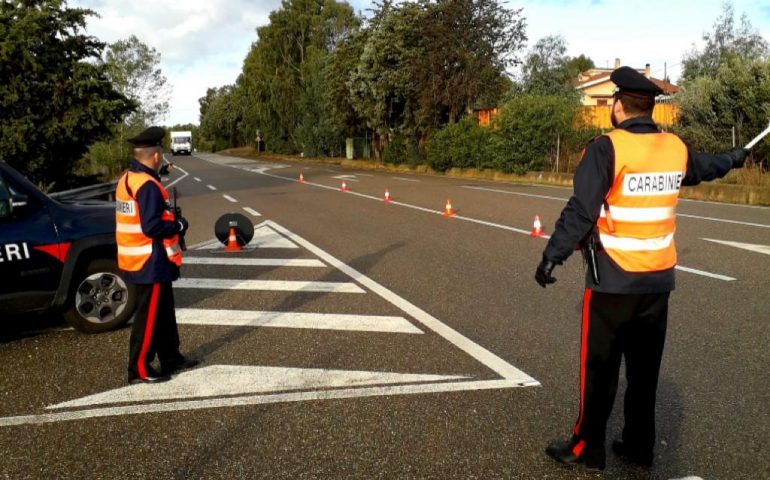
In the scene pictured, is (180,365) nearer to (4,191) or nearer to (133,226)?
(133,226)

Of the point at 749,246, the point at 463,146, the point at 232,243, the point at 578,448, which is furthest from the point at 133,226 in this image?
the point at 463,146

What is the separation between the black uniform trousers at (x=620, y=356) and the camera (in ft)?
9.98

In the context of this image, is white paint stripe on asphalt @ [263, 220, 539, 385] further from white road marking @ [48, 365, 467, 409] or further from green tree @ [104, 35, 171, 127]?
green tree @ [104, 35, 171, 127]

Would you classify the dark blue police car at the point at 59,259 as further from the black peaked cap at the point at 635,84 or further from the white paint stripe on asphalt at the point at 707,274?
the white paint stripe on asphalt at the point at 707,274

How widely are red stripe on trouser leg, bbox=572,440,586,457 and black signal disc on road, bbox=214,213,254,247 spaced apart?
756cm

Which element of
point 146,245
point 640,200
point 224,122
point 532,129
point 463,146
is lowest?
point 146,245

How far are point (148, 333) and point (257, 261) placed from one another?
14.6 feet

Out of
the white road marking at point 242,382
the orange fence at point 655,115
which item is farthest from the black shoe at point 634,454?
the orange fence at point 655,115

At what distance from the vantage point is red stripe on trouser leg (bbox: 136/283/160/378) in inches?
173

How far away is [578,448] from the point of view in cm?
316

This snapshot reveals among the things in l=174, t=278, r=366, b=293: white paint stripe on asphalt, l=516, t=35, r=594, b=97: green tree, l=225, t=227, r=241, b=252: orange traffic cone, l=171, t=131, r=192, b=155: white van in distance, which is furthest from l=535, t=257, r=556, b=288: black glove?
l=171, t=131, r=192, b=155: white van in distance

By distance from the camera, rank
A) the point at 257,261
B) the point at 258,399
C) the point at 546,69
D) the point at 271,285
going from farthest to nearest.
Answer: the point at 546,69, the point at 257,261, the point at 271,285, the point at 258,399

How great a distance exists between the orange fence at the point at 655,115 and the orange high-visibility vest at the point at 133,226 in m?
19.8

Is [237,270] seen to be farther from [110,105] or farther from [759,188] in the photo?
[759,188]
